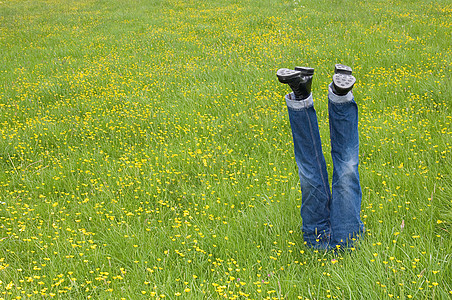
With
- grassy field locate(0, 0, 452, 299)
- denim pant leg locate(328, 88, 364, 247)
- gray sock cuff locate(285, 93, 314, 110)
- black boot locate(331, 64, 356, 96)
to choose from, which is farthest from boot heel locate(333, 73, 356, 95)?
grassy field locate(0, 0, 452, 299)

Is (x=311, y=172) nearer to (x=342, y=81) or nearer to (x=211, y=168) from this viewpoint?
(x=342, y=81)

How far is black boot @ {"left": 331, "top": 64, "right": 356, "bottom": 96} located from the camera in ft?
8.24

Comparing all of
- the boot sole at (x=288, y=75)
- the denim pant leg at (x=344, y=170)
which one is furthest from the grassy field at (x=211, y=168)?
the boot sole at (x=288, y=75)

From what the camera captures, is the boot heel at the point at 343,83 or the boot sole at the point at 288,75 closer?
the boot heel at the point at 343,83

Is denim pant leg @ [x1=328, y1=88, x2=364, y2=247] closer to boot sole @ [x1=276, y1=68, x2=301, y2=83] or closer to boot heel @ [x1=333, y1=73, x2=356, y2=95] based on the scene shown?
boot heel @ [x1=333, y1=73, x2=356, y2=95]

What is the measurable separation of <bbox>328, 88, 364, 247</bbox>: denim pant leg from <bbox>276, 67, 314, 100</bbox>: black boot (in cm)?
18

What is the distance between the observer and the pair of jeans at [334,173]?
2.77 metres

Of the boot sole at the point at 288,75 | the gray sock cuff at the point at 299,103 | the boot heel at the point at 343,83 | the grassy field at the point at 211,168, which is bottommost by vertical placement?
the grassy field at the point at 211,168

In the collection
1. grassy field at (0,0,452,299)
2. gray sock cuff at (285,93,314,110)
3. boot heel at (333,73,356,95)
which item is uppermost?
boot heel at (333,73,356,95)

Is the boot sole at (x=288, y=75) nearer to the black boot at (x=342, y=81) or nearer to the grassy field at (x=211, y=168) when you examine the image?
the black boot at (x=342, y=81)

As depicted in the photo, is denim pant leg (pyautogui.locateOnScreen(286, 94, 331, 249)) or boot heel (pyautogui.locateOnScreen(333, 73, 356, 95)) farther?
denim pant leg (pyautogui.locateOnScreen(286, 94, 331, 249))

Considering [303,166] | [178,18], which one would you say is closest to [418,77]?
[303,166]

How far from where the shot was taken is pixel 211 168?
4.52 m

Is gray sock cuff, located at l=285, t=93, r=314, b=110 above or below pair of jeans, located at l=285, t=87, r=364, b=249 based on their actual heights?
above
